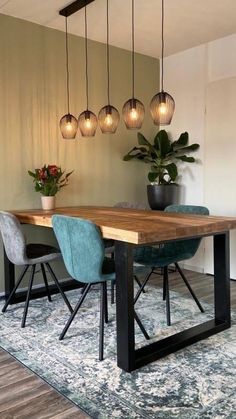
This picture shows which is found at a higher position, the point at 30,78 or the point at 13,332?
the point at 30,78

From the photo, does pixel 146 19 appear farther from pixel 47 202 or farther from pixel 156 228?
pixel 156 228

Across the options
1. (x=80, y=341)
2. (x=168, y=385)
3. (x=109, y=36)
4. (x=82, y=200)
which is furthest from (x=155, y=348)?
(x=109, y=36)

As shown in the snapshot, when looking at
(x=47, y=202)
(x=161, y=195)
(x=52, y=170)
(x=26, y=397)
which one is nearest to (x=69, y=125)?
(x=52, y=170)

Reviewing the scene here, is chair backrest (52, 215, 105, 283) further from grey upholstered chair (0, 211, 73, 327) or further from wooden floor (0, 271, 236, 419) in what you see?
wooden floor (0, 271, 236, 419)

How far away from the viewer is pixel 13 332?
273cm

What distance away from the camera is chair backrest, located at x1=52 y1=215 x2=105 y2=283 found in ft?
7.29

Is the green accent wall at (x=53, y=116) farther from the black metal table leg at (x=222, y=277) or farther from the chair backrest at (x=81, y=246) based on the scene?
the black metal table leg at (x=222, y=277)

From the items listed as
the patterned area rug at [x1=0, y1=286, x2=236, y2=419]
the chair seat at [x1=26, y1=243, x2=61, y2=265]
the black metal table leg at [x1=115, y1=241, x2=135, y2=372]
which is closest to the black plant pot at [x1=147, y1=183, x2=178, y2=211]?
the patterned area rug at [x1=0, y1=286, x2=236, y2=419]

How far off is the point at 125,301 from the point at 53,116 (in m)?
2.46

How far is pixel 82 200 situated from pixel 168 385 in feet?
8.30

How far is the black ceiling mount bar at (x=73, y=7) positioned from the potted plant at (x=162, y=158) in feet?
5.16

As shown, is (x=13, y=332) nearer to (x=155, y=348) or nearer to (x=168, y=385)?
(x=155, y=348)

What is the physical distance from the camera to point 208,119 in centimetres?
433

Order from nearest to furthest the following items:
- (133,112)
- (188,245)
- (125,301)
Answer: (125,301) < (133,112) < (188,245)
